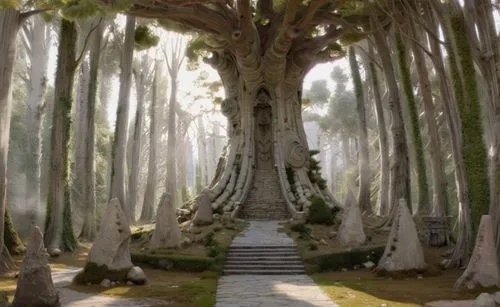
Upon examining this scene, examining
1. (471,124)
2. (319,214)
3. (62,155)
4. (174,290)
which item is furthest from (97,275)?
(319,214)

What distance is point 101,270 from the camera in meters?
9.85

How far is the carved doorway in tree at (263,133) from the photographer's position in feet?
75.4

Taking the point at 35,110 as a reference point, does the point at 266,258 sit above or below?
below

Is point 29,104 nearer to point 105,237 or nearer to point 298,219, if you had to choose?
point 298,219

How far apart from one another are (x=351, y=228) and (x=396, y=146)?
4.06m

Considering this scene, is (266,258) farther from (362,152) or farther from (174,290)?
(362,152)

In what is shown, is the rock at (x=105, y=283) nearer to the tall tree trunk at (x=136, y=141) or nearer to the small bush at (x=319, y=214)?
the small bush at (x=319, y=214)

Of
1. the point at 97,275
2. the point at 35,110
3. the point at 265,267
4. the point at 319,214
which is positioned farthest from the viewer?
the point at 35,110

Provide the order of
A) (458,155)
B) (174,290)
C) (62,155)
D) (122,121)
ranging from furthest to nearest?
(122,121), (62,155), (458,155), (174,290)

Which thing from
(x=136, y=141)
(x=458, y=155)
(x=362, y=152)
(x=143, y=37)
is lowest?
(x=458, y=155)

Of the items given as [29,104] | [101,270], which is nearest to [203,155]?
[29,104]

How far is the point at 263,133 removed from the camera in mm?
23547

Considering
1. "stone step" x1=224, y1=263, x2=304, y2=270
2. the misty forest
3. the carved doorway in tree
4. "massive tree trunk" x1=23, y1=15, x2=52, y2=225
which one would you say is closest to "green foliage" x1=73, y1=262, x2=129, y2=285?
the misty forest

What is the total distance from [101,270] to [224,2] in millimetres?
11522
